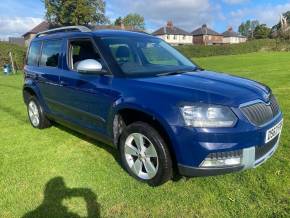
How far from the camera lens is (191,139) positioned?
3680mm

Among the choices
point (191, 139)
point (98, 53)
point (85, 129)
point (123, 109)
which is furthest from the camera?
point (85, 129)

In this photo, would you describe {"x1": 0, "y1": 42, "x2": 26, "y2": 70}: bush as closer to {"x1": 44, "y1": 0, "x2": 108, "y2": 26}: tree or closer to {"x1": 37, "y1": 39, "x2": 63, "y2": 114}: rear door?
{"x1": 37, "y1": 39, "x2": 63, "y2": 114}: rear door

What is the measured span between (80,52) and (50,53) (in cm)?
107

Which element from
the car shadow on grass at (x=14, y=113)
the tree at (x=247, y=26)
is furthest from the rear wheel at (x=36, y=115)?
the tree at (x=247, y=26)

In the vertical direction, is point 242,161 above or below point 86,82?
below

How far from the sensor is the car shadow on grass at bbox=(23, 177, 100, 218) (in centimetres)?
380

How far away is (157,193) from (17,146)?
3137mm

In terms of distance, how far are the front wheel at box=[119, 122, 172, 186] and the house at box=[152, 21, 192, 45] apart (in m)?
89.6

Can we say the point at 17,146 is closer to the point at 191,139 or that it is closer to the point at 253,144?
the point at 191,139

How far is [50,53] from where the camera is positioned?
20.5 ft

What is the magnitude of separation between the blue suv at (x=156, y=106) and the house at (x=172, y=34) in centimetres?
8838

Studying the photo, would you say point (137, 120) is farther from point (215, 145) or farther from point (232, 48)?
point (232, 48)

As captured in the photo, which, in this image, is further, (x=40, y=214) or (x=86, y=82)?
(x=86, y=82)

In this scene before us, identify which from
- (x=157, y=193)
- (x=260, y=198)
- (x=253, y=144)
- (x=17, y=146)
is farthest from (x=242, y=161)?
(x=17, y=146)
